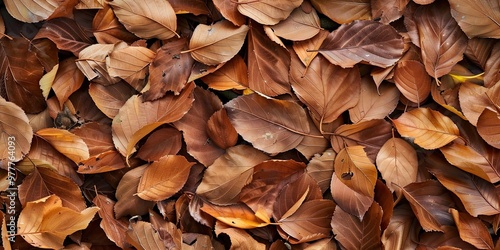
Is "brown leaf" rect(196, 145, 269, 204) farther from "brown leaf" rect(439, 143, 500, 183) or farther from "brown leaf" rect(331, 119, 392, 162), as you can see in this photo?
"brown leaf" rect(439, 143, 500, 183)

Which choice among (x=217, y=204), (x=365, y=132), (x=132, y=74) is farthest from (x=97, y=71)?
(x=365, y=132)

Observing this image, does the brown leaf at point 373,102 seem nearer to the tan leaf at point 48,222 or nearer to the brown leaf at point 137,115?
the brown leaf at point 137,115

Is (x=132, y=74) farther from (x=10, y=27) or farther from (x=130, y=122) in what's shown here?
(x=10, y=27)

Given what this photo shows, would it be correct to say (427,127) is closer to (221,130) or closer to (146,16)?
(221,130)

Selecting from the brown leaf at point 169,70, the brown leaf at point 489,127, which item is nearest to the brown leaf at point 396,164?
the brown leaf at point 489,127

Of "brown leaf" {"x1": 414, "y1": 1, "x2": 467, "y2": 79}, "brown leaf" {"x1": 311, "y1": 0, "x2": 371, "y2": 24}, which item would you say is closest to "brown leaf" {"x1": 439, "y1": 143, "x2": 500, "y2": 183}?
"brown leaf" {"x1": 414, "y1": 1, "x2": 467, "y2": 79}

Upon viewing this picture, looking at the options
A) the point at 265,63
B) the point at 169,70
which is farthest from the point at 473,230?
the point at 169,70

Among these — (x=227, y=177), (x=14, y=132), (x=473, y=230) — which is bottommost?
(x=473, y=230)
